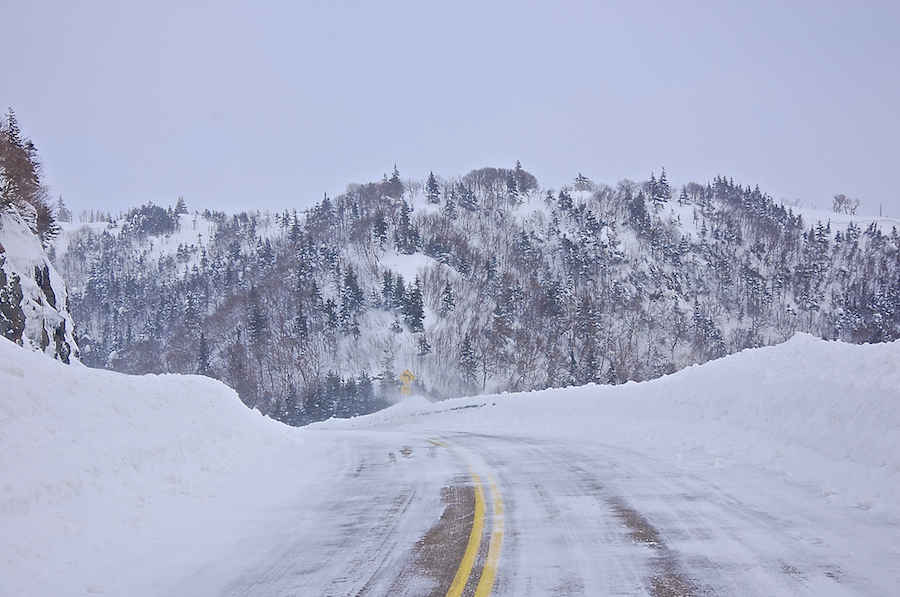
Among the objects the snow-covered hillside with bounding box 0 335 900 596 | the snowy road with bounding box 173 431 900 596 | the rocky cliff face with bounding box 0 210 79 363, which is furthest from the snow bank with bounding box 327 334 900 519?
the rocky cliff face with bounding box 0 210 79 363

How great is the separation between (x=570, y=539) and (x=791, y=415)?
665 cm

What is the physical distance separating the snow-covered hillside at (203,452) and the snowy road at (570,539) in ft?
1.88

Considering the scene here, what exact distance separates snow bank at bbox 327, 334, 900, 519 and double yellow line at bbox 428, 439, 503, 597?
3.91m

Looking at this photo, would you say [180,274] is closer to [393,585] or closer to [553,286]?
[553,286]

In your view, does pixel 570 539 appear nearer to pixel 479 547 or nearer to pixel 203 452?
pixel 479 547

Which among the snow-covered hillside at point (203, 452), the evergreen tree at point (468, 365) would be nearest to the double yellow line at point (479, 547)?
the snow-covered hillside at point (203, 452)

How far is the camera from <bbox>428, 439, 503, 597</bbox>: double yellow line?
4617 mm

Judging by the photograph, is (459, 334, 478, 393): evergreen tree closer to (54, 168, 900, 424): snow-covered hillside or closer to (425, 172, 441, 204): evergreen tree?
(54, 168, 900, 424): snow-covered hillside

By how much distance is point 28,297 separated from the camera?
2264 cm

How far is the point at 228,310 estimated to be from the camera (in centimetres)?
12706

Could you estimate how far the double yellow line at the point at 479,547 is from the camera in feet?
15.1

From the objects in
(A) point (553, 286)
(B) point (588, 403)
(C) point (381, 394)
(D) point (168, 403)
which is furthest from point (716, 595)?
(A) point (553, 286)

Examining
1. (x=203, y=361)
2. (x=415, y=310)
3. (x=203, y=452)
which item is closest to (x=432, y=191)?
(x=415, y=310)

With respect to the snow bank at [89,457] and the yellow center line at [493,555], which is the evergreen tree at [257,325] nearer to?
the snow bank at [89,457]
